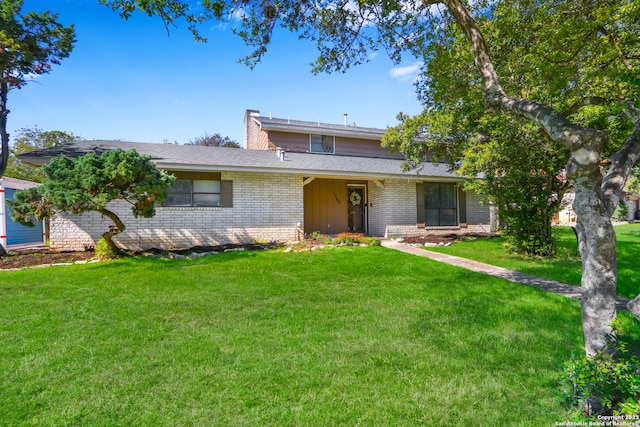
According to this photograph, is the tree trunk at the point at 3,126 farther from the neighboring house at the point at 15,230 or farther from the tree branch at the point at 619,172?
the tree branch at the point at 619,172

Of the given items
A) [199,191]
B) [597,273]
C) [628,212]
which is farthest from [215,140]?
[628,212]

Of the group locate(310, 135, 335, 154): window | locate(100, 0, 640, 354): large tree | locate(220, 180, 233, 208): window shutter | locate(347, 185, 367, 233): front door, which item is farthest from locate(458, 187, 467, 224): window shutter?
locate(220, 180, 233, 208): window shutter

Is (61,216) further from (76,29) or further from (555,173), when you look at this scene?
(555,173)

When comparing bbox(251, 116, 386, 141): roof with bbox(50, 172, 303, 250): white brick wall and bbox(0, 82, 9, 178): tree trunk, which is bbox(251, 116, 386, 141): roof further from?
bbox(0, 82, 9, 178): tree trunk

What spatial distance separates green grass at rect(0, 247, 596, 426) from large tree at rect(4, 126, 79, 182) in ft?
78.9

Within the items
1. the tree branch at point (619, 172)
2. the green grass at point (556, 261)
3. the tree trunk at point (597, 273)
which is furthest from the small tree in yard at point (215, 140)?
the tree trunk at point (597, 273)

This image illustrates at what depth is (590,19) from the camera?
14.0 feet

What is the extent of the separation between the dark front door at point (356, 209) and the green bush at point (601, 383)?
13.0 meters

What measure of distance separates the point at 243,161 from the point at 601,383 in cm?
1119

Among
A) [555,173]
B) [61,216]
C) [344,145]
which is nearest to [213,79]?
Answer: [61,216]

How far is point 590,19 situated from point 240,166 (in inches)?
371

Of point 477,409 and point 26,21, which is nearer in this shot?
point 477,409

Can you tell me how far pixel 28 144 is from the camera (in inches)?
938

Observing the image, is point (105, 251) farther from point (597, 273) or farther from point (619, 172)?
point (619, 172)
